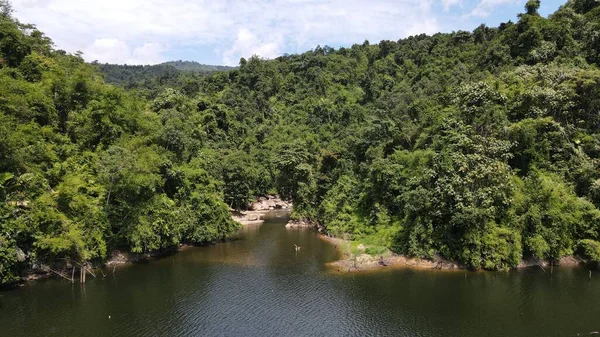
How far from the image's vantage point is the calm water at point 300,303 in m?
30.2

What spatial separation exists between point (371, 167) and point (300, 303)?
27.1 m

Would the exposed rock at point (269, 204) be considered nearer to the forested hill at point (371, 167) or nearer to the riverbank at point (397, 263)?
the forested hill at point (371, 167)

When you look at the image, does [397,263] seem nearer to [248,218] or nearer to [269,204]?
[248,218]

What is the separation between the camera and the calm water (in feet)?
99.1

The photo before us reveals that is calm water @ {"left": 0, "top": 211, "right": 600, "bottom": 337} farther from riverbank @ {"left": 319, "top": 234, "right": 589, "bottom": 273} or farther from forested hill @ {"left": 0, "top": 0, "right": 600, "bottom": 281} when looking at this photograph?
forested hill @ {"left": 0, "top": 0, "right": 600, "bottom": 281}

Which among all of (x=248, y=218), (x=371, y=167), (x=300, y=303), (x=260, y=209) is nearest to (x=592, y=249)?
(x=371, y=167)

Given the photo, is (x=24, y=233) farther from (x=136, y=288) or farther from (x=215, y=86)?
(x=215, y=86)

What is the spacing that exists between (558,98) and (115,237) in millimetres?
56972

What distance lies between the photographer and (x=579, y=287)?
37.3 m

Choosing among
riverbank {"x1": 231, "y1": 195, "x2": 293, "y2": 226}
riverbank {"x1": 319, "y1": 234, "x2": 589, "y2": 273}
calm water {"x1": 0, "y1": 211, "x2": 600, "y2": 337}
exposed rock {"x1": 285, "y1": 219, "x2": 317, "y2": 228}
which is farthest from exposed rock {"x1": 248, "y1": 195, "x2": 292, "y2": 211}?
riverbank {"x1": 319, "y1": 234, "x2": 589, "y2": 273}

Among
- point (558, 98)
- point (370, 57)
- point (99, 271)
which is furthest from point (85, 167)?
point (370, 57)

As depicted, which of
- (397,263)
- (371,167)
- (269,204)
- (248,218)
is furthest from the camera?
(269,204)

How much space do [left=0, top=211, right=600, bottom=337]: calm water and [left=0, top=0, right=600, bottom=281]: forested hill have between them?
12.1 ft

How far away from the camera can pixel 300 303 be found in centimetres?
3550
